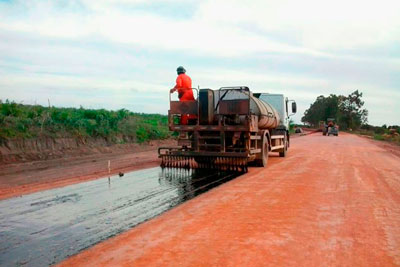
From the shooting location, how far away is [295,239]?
4.85 m

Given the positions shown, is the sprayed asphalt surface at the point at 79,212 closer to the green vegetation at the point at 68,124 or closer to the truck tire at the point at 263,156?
the truck tire at the point at 263,156

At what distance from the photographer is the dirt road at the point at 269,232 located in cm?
421

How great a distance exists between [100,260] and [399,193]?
6.76 m

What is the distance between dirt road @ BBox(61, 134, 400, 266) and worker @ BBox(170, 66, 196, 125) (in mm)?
4956

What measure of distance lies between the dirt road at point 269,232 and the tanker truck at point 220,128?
12.3 ft

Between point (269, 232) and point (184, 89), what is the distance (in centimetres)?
820

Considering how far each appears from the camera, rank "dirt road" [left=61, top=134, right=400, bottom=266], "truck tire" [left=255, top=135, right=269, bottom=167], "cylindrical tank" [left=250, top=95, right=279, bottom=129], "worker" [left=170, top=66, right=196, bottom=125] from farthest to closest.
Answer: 1. "truck tire" [left=255, top=135, right=269, bottom=167]
2. "cylindrical tank" [left=250, top=95, right=279, bottom=129]
3. "worker" [left=170, top=66, right=196, bottom=125]
4. "dirt road" [left=61, top=134, right=400, bottom=266]

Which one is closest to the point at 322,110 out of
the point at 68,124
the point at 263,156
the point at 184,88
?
the point at 68,124

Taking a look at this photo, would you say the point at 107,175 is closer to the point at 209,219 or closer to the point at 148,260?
the point at 209,219

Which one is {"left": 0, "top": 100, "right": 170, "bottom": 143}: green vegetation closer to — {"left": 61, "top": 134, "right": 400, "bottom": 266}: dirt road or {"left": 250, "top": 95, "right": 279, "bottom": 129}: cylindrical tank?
{"left": 250, "top": 95, "right": 279, "bottom": 129}: cylindrical tank

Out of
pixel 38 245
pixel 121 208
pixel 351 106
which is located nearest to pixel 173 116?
pixel 121 208

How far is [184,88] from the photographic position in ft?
41.6

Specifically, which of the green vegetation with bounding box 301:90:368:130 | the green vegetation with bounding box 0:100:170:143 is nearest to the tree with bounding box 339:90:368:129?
the green vegetation with bounding box 301:90:368:130

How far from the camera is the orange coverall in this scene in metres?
12.7
